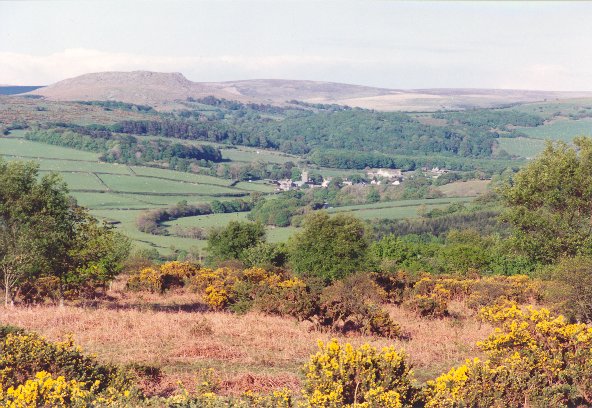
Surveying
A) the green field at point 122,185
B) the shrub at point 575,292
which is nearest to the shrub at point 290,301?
the shrub at point 575,292

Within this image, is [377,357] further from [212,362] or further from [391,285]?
[391,285]

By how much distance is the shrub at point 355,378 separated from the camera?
10656 millimetres

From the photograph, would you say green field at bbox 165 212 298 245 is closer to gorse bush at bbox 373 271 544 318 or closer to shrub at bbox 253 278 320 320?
gorse bush at bbox 373 271 544 318

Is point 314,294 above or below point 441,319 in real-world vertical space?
above

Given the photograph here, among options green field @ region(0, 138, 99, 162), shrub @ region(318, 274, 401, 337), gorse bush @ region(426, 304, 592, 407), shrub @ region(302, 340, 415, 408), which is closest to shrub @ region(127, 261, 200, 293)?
shrub @ region(318, 274, 401, 337)

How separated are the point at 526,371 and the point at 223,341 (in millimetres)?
8666

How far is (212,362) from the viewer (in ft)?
52.2

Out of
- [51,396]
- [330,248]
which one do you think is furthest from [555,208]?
[51,396]

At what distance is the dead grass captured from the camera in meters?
15.1

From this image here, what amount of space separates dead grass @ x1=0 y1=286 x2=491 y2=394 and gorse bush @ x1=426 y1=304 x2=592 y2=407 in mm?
2574

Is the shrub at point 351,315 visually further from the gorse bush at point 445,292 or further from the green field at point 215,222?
the green field at point 215,222

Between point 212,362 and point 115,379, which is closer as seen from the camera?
point 115,379

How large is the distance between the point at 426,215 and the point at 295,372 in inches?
4074

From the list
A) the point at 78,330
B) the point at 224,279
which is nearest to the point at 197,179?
the point at 224,279
